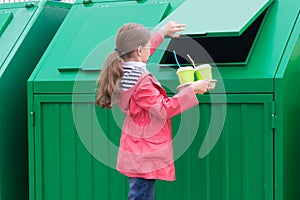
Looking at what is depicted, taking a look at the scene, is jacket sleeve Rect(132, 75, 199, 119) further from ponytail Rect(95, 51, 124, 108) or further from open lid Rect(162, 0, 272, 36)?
open lid Rect(162, 0, 272, 36)

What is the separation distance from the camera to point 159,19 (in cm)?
307

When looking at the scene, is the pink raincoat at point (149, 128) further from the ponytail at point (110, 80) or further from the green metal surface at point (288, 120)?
the green metal surface at point (288, 120)

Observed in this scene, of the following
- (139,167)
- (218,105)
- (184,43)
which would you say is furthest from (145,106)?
(184,43)

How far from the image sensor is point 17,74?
138 inches

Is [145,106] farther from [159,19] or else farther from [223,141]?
[159,19]

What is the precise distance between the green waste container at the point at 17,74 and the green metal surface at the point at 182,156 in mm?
339

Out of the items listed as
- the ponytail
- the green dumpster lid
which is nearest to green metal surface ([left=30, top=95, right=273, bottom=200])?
the ponytail

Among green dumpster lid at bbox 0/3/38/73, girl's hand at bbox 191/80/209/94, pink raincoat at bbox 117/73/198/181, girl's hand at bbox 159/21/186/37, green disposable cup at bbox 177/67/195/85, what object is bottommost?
pink raincoat at bbox 117/73/198/181

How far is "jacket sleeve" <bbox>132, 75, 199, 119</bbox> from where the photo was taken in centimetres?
232

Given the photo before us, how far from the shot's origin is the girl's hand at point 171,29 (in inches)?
105

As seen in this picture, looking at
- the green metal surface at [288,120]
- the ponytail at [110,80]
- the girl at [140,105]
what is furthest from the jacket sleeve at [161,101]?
the green metal surface at [288,120]

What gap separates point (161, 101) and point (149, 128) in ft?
0.49

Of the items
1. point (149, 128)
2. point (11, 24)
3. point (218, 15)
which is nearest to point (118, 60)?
point (149, 128)

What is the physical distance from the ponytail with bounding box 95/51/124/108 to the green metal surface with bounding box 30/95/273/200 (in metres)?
0.48
